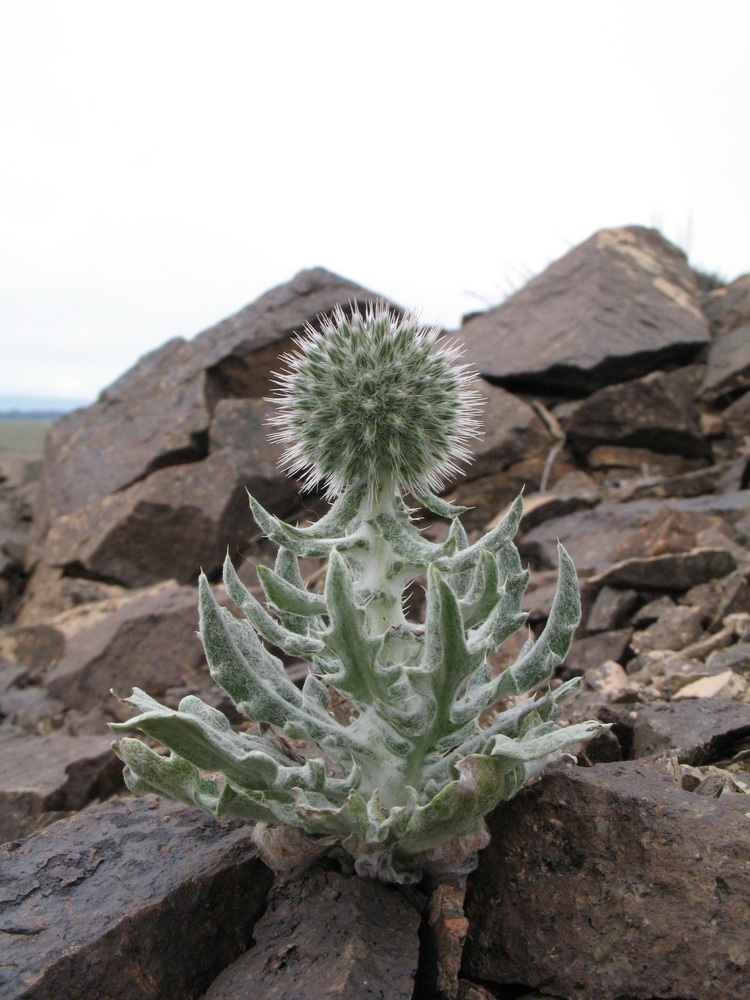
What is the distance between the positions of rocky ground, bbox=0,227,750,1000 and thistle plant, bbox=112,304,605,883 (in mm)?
239

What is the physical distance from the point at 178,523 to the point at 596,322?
5.02m

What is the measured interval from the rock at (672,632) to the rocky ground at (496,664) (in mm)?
18

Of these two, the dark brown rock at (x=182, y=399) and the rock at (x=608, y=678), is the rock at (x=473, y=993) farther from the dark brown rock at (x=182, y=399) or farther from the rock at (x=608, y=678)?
the dark brown rock at (x=182, y=399)

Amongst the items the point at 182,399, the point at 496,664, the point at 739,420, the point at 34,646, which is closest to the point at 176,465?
the point at 182,399

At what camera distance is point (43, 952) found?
2402mm

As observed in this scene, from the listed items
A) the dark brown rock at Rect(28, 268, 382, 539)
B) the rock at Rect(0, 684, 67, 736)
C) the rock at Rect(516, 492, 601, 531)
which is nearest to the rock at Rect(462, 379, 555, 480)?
the rock at Rect(516, 492, 601, 531)

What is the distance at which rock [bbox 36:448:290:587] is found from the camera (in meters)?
8.48

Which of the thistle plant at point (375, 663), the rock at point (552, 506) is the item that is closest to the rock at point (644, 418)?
the rock at point (552, 506)

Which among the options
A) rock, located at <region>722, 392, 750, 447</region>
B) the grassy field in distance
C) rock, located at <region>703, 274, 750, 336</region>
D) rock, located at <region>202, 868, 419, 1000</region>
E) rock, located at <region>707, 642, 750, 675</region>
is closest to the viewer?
rock, located at <region>202, 868, 419, 1000</region>

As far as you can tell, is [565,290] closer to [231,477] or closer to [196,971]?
[231,477]

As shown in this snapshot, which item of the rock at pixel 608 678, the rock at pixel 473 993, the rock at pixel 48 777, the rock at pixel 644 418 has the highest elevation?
the rock at pixel 644 418

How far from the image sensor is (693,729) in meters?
3.34

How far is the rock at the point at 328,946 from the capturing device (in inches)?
87.2

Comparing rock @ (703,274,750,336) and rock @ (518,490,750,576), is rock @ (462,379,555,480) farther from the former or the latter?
rock @ (703,274,750,336)
